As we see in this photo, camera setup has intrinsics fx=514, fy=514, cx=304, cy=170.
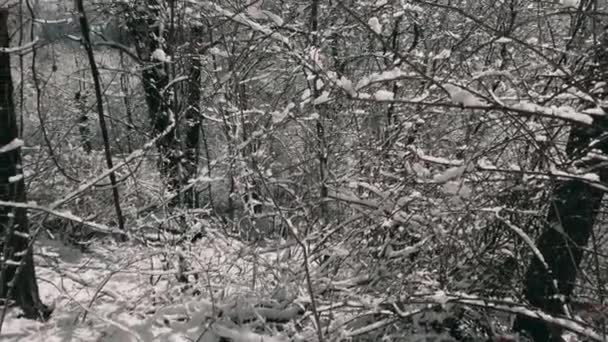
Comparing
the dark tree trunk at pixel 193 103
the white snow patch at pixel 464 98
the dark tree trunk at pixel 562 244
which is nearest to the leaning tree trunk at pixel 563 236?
the dark tree trunk at pixel 562 244

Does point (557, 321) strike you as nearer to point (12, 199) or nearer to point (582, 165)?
point (582, 165)

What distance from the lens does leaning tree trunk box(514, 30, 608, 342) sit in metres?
2.89

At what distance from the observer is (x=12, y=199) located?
3.46 meters

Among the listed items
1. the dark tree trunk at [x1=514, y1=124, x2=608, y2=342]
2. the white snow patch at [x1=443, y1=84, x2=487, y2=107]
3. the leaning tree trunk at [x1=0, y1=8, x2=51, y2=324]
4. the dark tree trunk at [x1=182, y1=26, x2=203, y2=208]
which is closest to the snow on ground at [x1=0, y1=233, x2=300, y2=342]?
the leaning tree trunk at [x1=0, y1=8, x2=51, y2=324]

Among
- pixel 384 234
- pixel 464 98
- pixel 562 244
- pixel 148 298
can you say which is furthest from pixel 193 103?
pixel 464 98

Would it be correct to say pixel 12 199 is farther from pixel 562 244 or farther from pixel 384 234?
pixel 562 244

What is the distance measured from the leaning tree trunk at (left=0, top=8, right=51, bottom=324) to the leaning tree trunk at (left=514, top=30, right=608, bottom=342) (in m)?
3.19

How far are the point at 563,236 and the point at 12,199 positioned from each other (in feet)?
11.3

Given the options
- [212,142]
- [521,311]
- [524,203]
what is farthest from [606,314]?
[212,142]

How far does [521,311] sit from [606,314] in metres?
0.40

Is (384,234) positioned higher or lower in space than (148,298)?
higher

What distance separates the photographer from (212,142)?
12.1m

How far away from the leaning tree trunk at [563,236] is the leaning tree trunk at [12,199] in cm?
319

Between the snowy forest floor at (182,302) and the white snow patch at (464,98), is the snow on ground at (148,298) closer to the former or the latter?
the snowy forest floor at (182,302)
